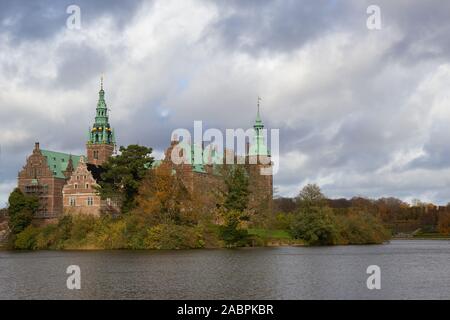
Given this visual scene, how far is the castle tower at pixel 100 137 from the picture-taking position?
115562 millimetres

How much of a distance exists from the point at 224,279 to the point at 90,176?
60.0 meters

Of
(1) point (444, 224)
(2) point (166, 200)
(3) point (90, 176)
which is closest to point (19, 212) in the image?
(3) point (90, 176)

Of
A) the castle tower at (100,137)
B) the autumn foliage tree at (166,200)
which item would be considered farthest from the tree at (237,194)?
the castle tower at (100,137)

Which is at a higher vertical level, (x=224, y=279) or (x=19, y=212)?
(x=19, y=212)

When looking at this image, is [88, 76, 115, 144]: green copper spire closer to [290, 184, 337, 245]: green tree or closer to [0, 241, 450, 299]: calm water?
[290, 184, 337, 245]: green tree

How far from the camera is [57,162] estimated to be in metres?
106

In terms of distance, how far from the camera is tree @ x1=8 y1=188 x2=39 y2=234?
8188cm

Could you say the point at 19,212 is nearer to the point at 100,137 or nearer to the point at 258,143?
the point at 100,137

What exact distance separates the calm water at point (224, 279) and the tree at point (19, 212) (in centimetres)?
3017

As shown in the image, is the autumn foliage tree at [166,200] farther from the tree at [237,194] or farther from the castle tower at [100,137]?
the castle tower at [100,137]
